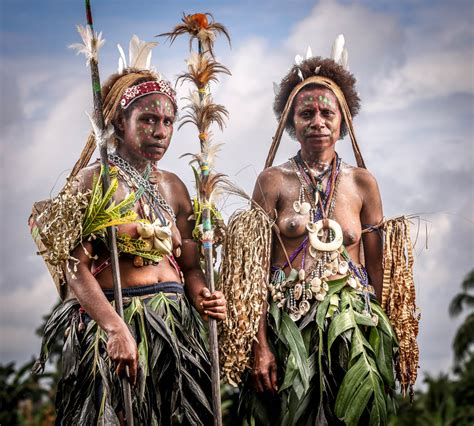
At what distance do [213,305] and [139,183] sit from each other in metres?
0.83

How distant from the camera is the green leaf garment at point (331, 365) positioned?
594 centimetres

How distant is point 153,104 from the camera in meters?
5.91

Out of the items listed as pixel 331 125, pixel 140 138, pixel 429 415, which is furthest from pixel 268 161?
pixel 429 415

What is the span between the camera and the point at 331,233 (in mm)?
6238

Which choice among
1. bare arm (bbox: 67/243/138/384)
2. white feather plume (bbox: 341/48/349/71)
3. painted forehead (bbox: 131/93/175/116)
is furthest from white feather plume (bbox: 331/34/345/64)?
bare arm (bbox: 67/243/138/384)

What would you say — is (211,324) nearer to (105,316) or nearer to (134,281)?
(134,281)

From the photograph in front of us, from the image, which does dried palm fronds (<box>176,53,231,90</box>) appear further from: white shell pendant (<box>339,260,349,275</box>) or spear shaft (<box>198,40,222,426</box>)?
white shell pendant (<box>339,260,349,275</box>)

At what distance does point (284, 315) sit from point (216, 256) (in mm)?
547

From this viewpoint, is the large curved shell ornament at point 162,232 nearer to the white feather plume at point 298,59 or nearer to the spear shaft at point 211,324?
the spear shaft at point 211,324

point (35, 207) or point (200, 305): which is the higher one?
point (35, 207)

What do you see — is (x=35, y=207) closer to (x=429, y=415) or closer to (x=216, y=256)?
(x=216, y=256)

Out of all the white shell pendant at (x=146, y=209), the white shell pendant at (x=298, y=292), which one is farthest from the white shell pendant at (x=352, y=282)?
the white shell pendant at (x=146, y=209)

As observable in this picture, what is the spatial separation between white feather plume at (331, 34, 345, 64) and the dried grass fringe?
120 centimetres

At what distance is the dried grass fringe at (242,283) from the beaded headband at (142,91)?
35.4 inches
